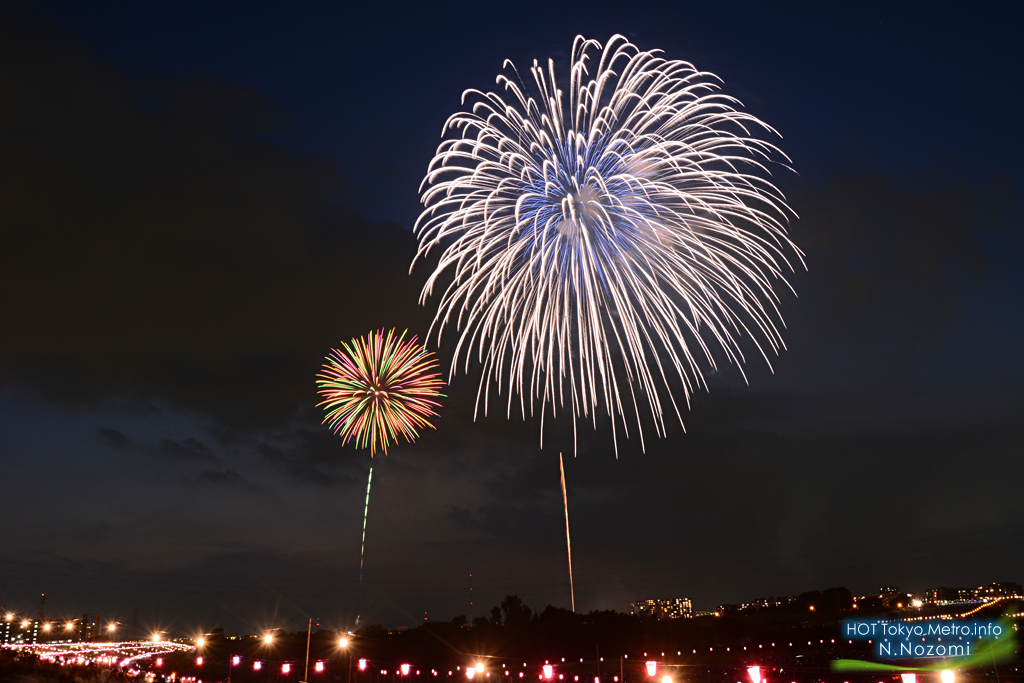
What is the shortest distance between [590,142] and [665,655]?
6003cm

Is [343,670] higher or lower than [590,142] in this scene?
lower

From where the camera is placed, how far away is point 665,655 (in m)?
72.6

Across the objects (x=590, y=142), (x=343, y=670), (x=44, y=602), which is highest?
(x=590, y=142)

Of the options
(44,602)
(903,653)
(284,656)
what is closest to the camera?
(903,653)

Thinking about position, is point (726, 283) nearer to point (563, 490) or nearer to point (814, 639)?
point (563, 490)

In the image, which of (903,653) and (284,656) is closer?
(903,653)

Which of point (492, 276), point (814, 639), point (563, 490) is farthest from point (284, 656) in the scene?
point (492, 276)

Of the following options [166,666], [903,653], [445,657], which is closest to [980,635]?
[903,653]

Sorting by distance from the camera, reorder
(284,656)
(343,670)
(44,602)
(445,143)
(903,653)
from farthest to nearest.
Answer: (44,602) → (284,656) → (903,653) → (343,670) → (445,143)

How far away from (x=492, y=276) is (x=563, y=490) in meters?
20.5

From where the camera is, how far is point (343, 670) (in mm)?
59469

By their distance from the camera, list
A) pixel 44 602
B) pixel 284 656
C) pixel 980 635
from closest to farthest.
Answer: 1. pixel 980 635
2. pixel 284 656
3. pixel 44 602

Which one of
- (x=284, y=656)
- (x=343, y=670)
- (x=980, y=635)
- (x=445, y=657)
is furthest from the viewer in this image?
(x=284, y=656)

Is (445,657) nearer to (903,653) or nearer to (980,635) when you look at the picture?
(903,653)
